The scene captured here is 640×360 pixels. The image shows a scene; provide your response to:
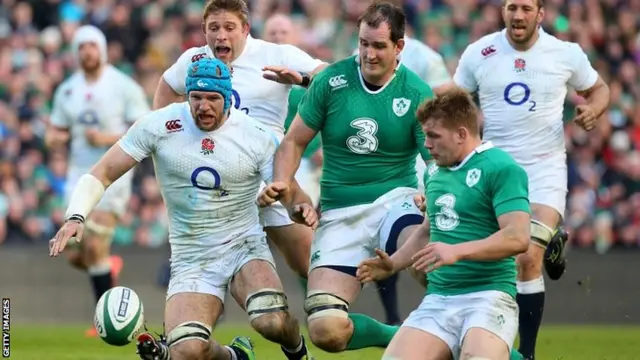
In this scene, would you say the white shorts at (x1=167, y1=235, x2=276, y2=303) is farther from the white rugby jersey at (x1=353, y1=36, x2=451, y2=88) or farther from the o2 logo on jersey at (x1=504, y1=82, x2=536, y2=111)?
the white rugby jersey at (x1=353, y1=36, x2=451, y2=88)

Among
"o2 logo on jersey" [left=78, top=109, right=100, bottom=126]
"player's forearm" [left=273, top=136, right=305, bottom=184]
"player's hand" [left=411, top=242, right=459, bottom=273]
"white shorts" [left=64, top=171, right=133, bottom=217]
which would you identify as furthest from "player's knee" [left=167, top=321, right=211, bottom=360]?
"o2 logo on jersey" [left=78, top=109, right=100, bottom=126]

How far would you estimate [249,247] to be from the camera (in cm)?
995

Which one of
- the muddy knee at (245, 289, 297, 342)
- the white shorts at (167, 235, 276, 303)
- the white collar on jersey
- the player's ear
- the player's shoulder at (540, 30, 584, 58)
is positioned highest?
the player's ear

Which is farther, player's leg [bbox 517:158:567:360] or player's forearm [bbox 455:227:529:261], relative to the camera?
player's leg [bbox 517:158:567:360]

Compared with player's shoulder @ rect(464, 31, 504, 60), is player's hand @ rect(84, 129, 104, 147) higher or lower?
lower

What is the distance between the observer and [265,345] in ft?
45.3

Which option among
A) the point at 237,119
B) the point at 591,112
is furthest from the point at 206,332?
the point at 591,112

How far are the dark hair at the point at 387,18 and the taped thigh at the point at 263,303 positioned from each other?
191 cm

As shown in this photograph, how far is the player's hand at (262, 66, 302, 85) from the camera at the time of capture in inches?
405

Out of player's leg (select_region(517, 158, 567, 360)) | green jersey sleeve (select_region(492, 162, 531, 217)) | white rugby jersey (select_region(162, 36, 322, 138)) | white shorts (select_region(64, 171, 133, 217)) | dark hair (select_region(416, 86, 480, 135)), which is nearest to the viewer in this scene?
green jersey sleeve (select_region(492, 162, 531, 217))

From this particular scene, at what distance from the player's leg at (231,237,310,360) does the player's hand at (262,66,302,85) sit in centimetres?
120

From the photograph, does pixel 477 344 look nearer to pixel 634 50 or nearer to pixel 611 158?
pixel 611 158

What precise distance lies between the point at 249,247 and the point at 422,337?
197cm

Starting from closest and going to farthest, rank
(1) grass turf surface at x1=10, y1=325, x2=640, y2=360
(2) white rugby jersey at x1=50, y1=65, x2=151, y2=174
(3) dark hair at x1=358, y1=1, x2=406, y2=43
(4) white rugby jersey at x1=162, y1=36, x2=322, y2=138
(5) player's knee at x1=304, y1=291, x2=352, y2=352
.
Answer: (5) player's knee at x1=304, y1=291, x2=352, y2=352 < (3) dark hair at x1=358, y1=1, x2=406, y2=43 < (4) white rugby jersey at x1=162, y1=36, x2=322, y2=138 < (1) grass turf surface at x1=10, y1=325, x2=640, y2=360 < (2) white rugby jersey at x1=50, y1=65, x2=151, y2=174
